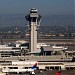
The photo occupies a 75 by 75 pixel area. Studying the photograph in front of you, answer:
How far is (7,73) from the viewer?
83.7ft

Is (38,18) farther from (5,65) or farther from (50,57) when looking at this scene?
(5,65)

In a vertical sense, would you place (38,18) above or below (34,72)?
above

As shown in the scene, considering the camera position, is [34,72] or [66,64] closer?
[34,72]

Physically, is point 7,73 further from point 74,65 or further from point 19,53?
point 19,53

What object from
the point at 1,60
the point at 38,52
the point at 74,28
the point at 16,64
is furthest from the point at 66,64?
the point at 74,28

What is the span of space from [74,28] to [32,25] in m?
54.3

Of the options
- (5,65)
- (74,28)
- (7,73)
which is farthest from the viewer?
(74,28)

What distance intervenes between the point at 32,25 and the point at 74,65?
32.0 feet

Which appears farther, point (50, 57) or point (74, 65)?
point (50, 57)

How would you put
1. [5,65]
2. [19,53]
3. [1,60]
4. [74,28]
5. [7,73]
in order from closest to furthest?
[7,73] < [5,65] < [1,60] < [19,53] < [74,28]

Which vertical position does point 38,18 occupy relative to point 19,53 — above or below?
above

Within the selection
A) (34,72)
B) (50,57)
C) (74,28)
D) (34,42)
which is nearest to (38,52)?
(34,42)

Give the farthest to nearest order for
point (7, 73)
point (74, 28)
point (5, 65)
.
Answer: point (74, 28) < point (5, 65) < point (7, 73)

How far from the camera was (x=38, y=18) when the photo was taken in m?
39.4
